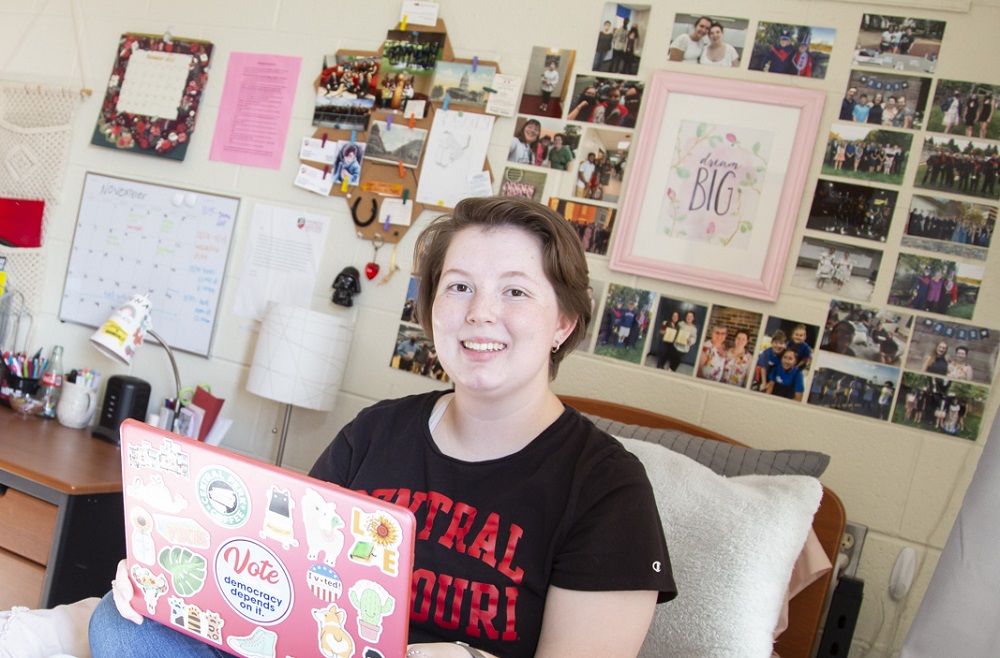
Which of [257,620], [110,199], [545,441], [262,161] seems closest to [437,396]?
[545,441]

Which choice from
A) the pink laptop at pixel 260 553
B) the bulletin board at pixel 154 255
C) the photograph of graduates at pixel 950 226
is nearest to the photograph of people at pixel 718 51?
the photograph of graduates at pixel 950 226

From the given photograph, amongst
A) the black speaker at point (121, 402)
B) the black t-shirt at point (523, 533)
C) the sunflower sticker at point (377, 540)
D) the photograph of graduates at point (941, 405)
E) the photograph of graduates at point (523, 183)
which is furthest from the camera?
the black speaker at point (121, 402)

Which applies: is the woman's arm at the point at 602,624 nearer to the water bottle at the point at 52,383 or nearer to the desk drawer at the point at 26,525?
the desk drawer at the point at 26,525

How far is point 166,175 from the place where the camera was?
2.52 m

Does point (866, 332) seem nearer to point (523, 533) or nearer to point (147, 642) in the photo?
point (523, 533)

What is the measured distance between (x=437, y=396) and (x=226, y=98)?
1486 millimetres

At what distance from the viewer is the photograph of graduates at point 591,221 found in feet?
6.70

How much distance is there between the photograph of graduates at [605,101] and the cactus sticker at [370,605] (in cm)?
145

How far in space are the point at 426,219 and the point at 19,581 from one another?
1.23 metres

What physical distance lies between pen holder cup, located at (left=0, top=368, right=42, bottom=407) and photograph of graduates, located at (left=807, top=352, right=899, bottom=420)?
2.05 meters

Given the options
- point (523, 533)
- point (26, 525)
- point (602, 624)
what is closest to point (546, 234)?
point (523, 533)

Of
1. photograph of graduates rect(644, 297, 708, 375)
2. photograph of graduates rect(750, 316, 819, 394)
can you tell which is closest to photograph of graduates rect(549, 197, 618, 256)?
photograph of graduates rect(644, 297, 708, 375)

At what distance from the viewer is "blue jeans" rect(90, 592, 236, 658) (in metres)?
1.04

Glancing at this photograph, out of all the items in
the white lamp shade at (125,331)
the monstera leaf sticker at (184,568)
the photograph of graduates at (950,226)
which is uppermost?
the photograph of graduates at (950,226)
